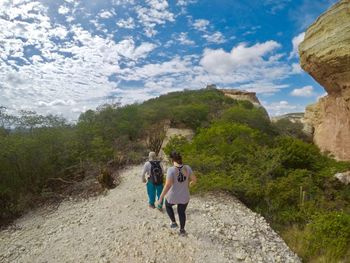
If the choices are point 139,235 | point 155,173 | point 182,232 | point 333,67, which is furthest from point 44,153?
point 333,67

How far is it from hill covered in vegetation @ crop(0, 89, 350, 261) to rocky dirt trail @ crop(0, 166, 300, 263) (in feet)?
2.43

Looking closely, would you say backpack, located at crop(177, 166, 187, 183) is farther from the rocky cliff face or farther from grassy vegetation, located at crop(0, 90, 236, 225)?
the rocky cliff face

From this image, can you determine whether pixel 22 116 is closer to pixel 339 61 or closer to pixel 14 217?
pixel 14 217

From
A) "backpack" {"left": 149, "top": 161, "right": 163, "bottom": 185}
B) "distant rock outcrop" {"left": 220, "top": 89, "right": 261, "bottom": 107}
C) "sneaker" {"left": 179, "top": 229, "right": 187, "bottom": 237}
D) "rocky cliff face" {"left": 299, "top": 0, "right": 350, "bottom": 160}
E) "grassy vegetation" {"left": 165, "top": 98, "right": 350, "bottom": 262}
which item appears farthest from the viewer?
"distant rock outcrop" {"left": 220, "top": 89, "right": 261, "bottom": 107}

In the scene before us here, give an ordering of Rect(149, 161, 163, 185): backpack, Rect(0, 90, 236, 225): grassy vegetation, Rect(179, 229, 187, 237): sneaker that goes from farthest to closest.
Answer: Rect(0, 90, 236, 225): grassy vegetation → Rect(149, 161, 163, 185): backpack → Rect(179, 229, 187, 237): sneaker

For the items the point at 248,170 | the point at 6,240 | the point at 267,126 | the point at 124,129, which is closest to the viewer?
the point at 6,240

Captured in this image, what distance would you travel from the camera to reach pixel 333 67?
13758 millimetres

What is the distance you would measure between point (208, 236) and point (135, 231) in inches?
57.5

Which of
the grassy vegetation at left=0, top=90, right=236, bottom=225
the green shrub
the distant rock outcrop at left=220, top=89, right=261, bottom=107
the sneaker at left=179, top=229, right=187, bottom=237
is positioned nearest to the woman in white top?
the sneaker at left=179, top=229, right=187, bottom=237

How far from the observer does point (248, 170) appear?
31.0 feet

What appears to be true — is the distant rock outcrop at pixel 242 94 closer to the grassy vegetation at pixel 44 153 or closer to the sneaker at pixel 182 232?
the grassy vegetation at pixel 44 153

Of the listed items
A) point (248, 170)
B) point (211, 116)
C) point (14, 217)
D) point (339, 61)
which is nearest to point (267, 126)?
point (211, 116)

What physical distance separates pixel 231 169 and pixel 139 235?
512 centimetres

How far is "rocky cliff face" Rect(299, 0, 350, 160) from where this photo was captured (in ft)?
42.6
